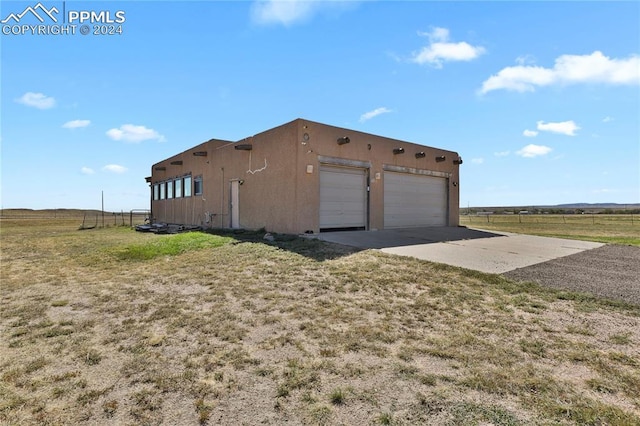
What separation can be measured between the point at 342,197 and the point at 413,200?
4.24 metres

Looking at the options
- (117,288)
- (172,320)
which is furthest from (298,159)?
(172,320)

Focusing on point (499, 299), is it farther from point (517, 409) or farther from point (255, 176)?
point (255, 176)

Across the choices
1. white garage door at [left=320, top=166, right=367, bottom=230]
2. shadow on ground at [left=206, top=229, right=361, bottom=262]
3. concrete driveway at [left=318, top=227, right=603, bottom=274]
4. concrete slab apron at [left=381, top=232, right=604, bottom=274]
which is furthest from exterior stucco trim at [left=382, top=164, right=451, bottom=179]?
shadow on ground at [left=206, top=229, right=361, bottom=262]

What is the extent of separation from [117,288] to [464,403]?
5793 mm

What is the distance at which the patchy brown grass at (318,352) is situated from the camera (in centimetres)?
239

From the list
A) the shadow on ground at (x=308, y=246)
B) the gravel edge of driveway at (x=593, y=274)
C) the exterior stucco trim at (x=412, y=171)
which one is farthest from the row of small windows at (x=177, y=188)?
the gravel edge of driveway at (x=593, y=274)

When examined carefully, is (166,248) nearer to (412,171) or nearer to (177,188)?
(412,171)

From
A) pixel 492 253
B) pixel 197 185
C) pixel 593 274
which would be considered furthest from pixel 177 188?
pixel 593 274

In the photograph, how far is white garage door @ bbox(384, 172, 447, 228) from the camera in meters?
14.1

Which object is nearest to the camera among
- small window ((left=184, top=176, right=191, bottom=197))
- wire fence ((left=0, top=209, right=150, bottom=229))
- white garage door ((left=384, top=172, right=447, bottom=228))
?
white garage door ((left=384, top=172, right=447, bottom=228))

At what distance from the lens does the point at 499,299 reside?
4934mm

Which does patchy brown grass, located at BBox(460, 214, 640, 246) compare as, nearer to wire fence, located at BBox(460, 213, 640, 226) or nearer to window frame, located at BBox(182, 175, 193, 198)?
wire fence, located at BBox(460, 213, 640, 226)

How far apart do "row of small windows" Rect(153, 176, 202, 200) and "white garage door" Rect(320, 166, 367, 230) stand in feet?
29.2

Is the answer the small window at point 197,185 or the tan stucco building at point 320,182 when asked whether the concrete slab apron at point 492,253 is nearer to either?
the tan stucco building at point 320,182
